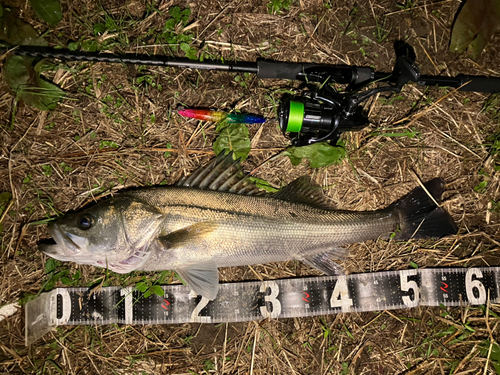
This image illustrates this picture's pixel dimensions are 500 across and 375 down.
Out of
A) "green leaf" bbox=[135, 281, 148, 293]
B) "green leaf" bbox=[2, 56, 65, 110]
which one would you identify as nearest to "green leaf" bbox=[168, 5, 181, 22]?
"green leaf" bbox=[2, 56, 65, 110]

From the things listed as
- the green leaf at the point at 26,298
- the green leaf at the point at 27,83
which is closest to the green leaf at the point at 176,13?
the green leaf at the point at 27,83

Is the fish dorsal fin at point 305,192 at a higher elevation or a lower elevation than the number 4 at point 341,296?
higher

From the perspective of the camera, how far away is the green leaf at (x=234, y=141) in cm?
337

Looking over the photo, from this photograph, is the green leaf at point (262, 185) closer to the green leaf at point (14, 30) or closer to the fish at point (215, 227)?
the fish at point (215, 227)

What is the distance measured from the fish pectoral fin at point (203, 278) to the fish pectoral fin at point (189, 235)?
34 centimetres

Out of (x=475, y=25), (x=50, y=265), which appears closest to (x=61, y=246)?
(x=50, y=265)

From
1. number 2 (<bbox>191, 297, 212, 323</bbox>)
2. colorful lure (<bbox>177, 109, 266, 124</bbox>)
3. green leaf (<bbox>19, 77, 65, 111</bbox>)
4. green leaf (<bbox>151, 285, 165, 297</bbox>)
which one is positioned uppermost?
green leaf (<bbox>19, 77, 65, 111</bbox>)

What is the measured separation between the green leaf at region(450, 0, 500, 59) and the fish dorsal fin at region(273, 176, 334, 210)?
7.71ft

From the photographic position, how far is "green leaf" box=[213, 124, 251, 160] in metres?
3.37

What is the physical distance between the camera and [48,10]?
3.36m

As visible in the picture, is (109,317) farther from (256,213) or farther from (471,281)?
(471,281)

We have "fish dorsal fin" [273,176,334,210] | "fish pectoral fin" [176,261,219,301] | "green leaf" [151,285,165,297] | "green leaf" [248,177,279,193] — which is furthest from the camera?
"green leaf" [248,177,279,193]

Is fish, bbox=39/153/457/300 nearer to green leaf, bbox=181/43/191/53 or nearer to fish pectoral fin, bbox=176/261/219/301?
fish pectoral fin, bbox=176/261/219/301

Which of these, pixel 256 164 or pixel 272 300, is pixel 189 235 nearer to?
pixel 256 164
